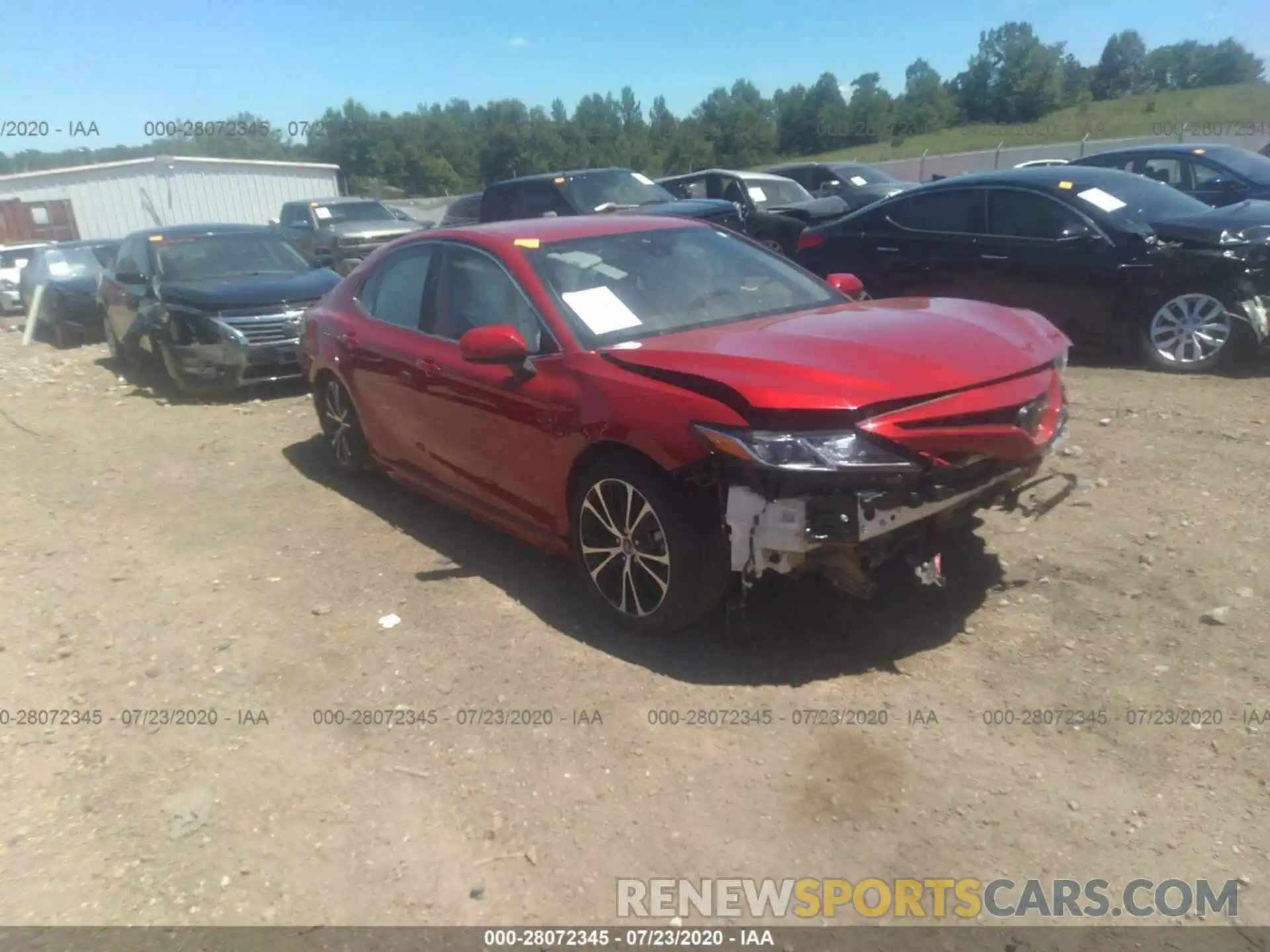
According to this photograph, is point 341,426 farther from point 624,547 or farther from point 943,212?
point 943,212

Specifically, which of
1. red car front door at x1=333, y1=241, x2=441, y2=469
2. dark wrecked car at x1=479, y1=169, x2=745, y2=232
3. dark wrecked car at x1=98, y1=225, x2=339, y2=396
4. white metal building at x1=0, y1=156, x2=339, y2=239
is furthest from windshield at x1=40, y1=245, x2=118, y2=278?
white metal building at x1=0, y1=156, x2=339, y2=239

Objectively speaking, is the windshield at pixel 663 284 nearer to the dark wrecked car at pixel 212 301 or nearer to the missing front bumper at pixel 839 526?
the missing front bumper at pixel 839 526

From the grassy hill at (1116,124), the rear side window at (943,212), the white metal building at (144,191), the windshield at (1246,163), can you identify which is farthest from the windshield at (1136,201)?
the white metal building at (144,191)

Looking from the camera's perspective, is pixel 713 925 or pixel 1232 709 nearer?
pixel 713 925

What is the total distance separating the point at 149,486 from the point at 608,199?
8.01 metres

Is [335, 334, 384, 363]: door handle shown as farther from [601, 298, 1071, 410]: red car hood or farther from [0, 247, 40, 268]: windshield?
[0, 247, 40, 268]: windshield

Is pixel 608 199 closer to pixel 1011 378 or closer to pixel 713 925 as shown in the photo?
pixel 1011 378

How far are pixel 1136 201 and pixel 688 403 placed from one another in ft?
19.6

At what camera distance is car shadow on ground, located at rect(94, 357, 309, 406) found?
954 cm

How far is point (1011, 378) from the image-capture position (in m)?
3.67

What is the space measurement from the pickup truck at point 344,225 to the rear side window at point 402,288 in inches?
478

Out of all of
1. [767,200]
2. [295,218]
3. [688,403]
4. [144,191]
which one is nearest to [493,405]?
[688,403]

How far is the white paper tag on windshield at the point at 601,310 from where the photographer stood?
4234 millimetres

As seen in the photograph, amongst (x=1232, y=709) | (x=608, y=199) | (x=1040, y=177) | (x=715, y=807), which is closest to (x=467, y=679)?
(x=715, y=807)
